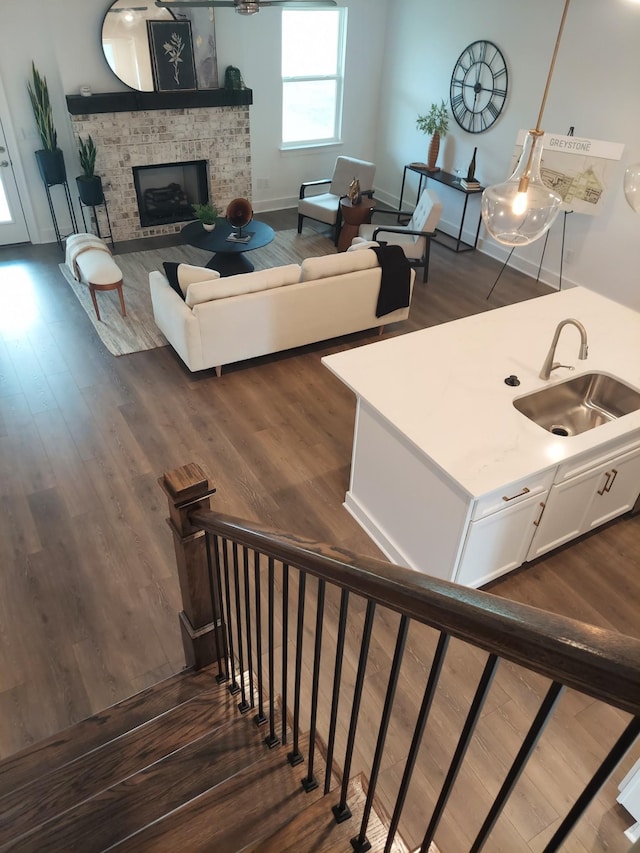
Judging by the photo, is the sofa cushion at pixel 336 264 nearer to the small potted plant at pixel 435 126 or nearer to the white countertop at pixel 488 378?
the white countertop at pixel 488 378

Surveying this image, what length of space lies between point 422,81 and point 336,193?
1.72 meters

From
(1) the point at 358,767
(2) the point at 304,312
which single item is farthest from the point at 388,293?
(1) the point at 358,767

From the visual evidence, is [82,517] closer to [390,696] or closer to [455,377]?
[455,377]

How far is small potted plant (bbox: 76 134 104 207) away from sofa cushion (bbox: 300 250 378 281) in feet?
9.76

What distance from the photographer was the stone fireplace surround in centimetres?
636

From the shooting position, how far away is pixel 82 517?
3586mm

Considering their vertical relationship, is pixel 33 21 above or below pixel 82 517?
above

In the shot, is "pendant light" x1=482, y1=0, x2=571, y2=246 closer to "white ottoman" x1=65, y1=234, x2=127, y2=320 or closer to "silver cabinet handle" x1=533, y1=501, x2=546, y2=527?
"silver cabinet handle" x1=533, y1=501, x2=546, y2=527

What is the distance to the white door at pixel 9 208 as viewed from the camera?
6387mm

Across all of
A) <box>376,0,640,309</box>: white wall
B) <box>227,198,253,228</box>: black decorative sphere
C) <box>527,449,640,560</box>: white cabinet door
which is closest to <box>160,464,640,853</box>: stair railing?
<box>527,449,640,560</box>: white cabinet door

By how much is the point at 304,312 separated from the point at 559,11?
3813 millimetres

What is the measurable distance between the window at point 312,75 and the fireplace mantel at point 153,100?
77cm

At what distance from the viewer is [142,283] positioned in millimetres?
6199

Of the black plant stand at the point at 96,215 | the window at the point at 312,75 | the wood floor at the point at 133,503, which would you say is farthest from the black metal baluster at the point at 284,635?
the window at the point at 312,75
